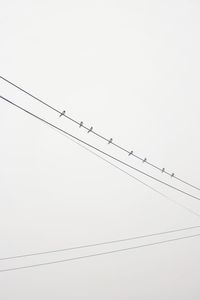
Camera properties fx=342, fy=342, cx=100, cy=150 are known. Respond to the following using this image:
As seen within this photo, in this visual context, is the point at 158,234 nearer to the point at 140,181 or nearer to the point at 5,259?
the point at 140,181

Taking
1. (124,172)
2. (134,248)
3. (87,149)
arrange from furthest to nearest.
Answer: (134,248) → (124,172) → (87,149)

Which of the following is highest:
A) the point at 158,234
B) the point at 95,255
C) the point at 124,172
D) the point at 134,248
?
the point at 124,172

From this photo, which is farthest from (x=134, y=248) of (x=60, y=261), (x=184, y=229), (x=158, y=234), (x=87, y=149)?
(x=87, y=149)

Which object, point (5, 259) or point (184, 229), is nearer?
point (5, 259)

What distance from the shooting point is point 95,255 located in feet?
34.1

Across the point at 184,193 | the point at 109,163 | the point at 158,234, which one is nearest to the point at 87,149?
the point at 109,163

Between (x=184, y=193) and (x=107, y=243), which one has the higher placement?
(x=184, y=193)

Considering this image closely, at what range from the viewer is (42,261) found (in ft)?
32.8

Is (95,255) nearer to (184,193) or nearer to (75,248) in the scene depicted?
(75,248)

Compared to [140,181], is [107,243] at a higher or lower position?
lower

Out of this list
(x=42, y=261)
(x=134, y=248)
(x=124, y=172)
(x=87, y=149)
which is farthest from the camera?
(x=134, y=248)

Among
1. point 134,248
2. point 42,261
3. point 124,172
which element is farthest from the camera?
point 134,248

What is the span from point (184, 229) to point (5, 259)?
538cm

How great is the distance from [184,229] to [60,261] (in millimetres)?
3883
